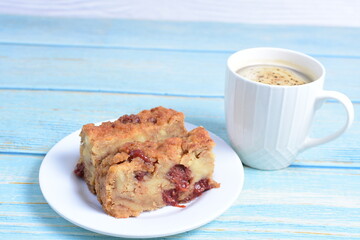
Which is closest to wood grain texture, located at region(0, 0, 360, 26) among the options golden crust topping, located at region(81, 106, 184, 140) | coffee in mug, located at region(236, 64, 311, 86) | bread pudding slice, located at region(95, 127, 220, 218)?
coffee in mug, located at region(236, 64, 311, 86)

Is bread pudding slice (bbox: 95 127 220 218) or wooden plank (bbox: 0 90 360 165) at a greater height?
bread pudding slice (bbox: 95 127 220 218)

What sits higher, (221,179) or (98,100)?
(221,179)

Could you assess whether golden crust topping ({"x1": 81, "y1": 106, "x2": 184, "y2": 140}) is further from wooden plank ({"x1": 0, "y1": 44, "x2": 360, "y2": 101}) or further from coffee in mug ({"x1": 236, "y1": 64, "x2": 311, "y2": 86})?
wooden plank ({"x1": 0, "y1": 44, "x2": 360, "y2": 101})

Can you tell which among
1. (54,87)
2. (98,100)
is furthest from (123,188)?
(54,87)

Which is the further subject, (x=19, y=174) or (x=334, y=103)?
(x=334, y=103)

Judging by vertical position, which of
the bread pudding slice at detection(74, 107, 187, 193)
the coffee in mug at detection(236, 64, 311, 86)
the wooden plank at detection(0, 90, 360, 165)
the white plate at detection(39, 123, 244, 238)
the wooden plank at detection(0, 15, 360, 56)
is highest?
the coffee in mug at detection(236, 64, 311, 86)

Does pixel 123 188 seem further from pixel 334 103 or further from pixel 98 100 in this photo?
pixel 334 103
